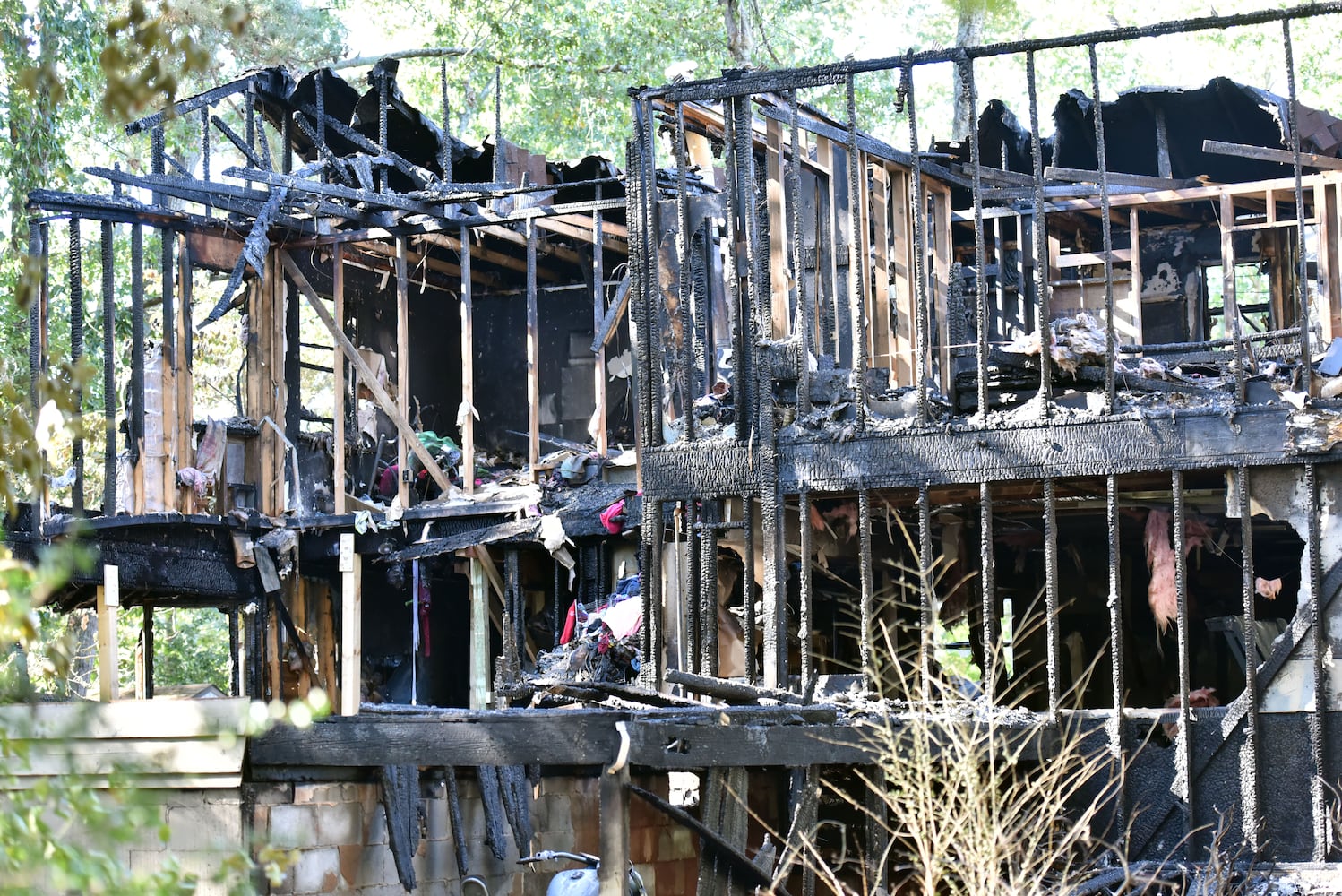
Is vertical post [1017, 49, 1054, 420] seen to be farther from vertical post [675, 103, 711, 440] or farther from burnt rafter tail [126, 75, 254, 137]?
burnt rafter tail [126, 75, 254, 137]

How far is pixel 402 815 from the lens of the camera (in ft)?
28.2

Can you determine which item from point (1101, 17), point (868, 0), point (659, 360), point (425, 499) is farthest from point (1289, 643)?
point (868, 0)

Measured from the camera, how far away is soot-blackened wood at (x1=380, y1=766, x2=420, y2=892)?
27.8ft

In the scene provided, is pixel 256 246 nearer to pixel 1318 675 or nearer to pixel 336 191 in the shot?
pixel 336 191

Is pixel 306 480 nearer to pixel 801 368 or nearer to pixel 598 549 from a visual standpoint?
pixel 598 549

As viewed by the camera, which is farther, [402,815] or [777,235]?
[777,235]

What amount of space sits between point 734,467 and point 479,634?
254 inches

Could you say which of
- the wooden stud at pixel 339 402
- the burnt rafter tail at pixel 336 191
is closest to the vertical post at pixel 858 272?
the burnt rafter tail at pixel 336 191

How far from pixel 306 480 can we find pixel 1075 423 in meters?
11.1

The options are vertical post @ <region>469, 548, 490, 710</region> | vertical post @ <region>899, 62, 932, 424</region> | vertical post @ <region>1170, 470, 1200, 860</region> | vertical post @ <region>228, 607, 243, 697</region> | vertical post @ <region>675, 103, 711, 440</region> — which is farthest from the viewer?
vertical post @ <region>228, 607, 243, 697</region>

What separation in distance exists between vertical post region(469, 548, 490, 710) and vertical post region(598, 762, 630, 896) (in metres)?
10.1

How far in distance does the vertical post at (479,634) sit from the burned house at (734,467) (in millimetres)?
48

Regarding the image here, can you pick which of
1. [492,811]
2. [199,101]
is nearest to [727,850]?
[492,811]

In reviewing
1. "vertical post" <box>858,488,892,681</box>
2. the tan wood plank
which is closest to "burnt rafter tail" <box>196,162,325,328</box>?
the tan wood plank
